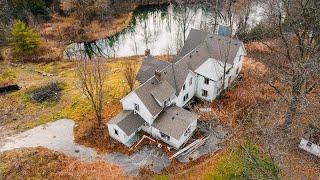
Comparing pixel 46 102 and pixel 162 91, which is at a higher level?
pixel 162 91

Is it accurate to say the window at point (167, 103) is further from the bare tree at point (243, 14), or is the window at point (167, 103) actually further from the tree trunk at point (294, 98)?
the bare tree at point (243, 14)

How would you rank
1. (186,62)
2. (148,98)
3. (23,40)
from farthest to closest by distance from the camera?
(23,40), (186,62), (148,98)

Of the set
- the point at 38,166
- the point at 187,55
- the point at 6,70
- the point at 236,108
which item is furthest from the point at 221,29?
the point at 6,70

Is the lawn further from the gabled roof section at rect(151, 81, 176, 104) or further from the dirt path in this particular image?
the gabled roof section at rect(151, 81, 176, 104)

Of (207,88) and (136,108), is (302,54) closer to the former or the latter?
(207,88)

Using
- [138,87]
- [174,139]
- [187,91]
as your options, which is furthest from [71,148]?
[187,91]

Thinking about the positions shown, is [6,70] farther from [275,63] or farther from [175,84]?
[275,63]
